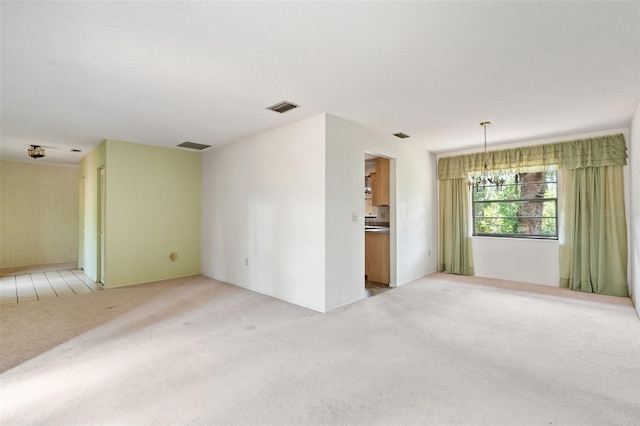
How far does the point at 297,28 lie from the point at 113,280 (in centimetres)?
505

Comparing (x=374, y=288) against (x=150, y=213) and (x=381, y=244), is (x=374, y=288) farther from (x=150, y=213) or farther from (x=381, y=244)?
(x=150, y=213)

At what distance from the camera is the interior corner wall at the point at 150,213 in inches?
203

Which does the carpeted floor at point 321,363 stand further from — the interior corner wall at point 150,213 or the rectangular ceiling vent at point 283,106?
the rectangular ceiling vent at point 283,106

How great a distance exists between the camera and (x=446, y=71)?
8.75ft

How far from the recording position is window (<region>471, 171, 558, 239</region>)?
17.5ft

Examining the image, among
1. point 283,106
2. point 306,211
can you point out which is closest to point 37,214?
point 306,211

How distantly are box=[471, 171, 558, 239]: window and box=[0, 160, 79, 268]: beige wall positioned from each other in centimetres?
936

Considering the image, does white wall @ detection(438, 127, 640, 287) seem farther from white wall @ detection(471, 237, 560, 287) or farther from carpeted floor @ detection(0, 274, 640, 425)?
A: carpeted floor @ detection(0, 274, 640, 425)

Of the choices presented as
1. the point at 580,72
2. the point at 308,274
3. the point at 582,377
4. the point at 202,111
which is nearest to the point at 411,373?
the point at 582,377

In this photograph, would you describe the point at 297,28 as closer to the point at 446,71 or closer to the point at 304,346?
the point at 446,71

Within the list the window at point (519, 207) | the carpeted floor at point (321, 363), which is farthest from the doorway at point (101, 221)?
the window at point (519, 207)

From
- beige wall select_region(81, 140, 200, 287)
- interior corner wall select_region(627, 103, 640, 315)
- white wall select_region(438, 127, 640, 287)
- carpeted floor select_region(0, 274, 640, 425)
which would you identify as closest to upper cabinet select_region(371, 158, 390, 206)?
white wall select_region(438, 127, 640, 287)

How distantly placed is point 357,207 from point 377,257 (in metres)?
1.47

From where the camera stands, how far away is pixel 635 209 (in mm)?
3846
